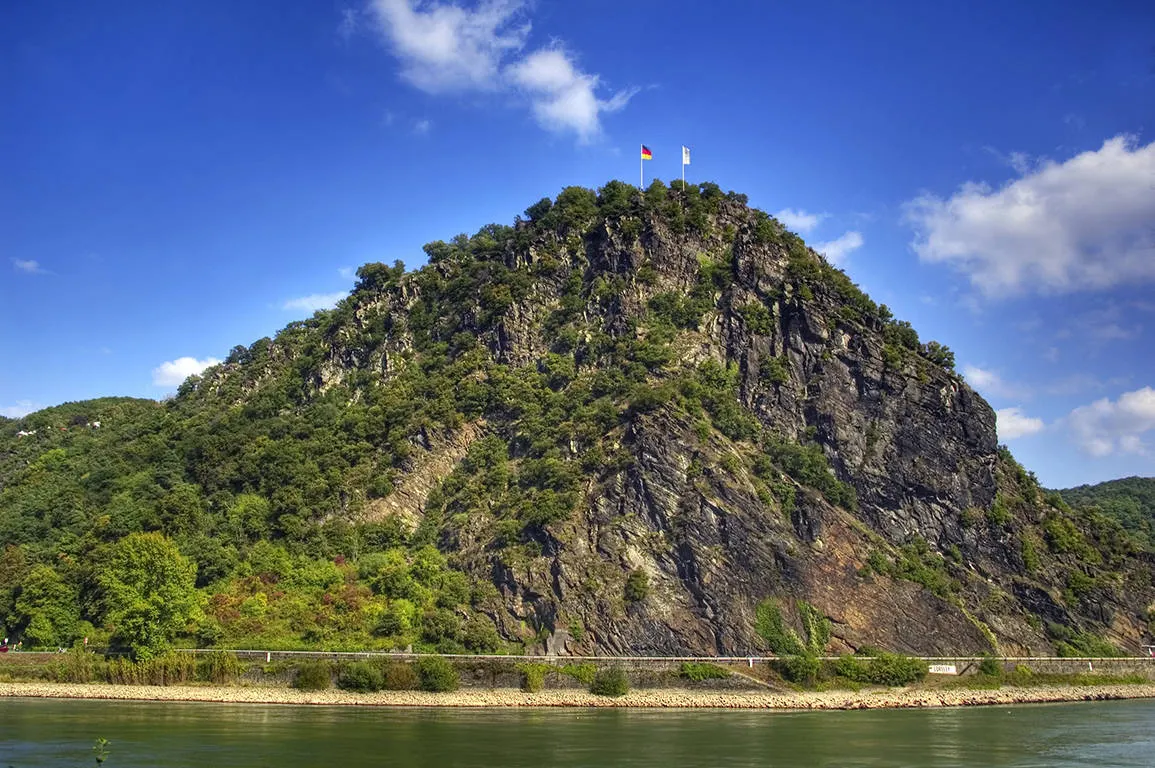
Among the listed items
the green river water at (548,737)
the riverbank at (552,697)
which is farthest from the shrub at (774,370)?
the green river water at (548,737)

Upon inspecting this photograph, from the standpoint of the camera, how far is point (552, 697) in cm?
7450

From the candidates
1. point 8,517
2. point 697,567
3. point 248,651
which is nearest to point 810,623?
point 697,567

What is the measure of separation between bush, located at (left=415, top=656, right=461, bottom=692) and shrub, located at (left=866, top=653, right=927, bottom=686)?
3780 centimetres

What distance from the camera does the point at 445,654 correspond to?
79375 mm

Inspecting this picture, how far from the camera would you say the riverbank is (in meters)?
70.4

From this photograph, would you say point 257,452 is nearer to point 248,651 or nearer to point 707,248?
point 248,651

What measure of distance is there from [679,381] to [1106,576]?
53.7 meters

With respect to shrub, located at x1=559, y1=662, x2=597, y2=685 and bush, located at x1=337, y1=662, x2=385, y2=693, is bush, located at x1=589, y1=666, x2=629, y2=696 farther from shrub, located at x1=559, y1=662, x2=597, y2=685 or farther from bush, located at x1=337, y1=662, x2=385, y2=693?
bush, located at x1=337, y1=662, x2=385, y2=693

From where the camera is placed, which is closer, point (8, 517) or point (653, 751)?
point (653, 751)

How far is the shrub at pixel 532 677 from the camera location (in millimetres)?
75938

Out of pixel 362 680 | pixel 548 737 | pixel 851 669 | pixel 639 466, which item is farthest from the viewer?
pixel 639 466

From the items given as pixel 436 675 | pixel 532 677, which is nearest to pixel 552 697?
pixel 532 677

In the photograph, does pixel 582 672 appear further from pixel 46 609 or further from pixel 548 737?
pixel 46 609

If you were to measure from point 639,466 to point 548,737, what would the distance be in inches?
1763
